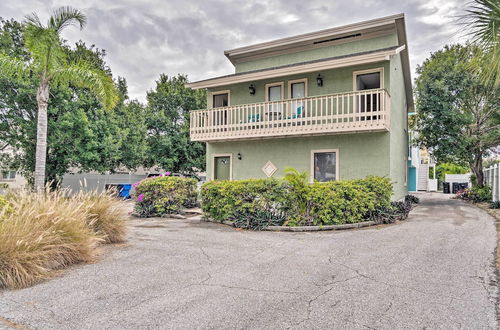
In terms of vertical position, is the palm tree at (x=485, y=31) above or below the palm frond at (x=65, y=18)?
below

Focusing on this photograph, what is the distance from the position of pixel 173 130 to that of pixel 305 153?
43.7 ft

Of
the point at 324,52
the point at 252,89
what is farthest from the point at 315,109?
the point at 324,52

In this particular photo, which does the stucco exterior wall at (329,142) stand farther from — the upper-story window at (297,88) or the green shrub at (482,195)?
the green shrub at (482,195)

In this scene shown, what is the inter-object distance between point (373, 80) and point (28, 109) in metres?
16.8

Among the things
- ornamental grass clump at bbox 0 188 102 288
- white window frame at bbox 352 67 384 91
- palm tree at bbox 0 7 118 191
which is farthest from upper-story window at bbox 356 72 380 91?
ornamental grass clump at bbox 0 188 102 288

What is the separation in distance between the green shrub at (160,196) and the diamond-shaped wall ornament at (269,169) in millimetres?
3777

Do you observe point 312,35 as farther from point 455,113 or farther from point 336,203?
point 336,203

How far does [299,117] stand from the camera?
486 inches

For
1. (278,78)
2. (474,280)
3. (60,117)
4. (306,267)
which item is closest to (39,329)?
(306,267)

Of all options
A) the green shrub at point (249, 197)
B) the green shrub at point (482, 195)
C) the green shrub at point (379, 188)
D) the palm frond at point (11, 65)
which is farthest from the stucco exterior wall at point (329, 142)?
the palm frond at point (11, 65)

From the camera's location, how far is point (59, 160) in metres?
16.4

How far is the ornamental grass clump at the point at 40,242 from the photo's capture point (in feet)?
13.4

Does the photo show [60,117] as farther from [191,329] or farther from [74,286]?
[191,329]

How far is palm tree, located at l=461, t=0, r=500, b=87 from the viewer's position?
4.99 meters
